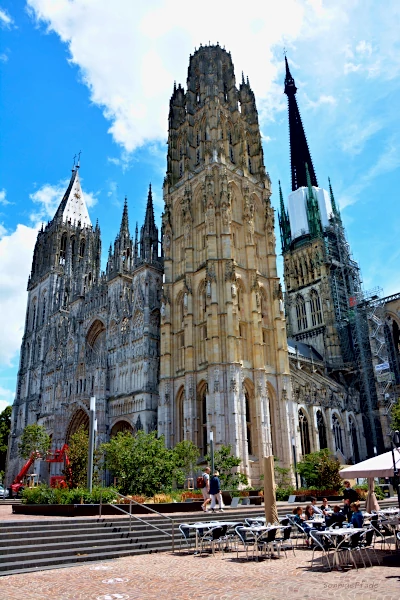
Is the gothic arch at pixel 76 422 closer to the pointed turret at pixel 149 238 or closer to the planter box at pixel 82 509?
the pointed turret at pixel 149 238

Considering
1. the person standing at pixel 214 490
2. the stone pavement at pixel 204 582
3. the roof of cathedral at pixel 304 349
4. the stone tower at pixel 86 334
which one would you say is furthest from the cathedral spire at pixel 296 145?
the stone pavement at pixel 204 582

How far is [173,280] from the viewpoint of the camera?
45.7 meters

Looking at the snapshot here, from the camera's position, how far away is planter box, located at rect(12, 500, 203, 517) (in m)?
17.0

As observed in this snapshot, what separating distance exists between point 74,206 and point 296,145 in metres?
44.2

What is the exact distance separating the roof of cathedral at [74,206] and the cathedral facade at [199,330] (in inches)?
304

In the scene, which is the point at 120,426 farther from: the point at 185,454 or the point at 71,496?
the point at 71,496

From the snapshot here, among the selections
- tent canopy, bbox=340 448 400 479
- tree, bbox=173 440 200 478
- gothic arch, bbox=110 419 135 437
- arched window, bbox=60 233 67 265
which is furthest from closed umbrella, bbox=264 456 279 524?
arched window, bbox=60 233 67 265

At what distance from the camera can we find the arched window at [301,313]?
240 feet

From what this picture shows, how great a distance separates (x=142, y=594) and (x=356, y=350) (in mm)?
58502

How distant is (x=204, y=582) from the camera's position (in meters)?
10.2

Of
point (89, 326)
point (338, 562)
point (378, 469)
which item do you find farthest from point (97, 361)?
point (338, 562)

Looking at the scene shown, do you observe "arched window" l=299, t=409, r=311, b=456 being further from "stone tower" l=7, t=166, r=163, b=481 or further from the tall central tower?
"stone tower" l=7, t=166, r=163, b=481

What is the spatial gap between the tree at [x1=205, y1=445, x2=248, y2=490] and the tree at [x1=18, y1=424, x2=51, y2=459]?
2325 centimetres

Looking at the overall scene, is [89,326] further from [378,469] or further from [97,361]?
[378,469]
